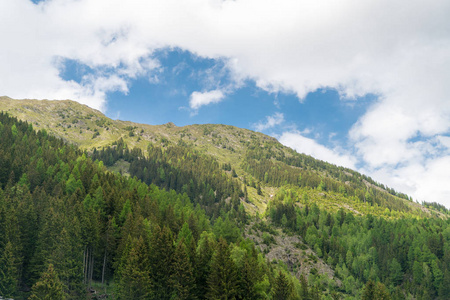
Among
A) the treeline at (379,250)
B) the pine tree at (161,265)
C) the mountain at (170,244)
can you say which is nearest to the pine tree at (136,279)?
the mountain at (170,244)

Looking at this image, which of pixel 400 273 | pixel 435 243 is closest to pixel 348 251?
pixel 400 273

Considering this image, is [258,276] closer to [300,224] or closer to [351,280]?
[351,280]


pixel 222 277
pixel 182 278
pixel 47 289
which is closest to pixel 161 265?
pixel 182 278

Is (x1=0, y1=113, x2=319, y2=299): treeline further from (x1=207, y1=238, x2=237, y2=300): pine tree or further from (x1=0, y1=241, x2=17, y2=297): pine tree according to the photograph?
(x1=207, y1=238, x2=237, y2=300): pine tree

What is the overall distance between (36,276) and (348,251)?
144969mm

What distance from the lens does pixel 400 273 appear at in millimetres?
141375

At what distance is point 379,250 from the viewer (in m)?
151

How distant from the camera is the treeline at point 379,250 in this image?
131125 mm

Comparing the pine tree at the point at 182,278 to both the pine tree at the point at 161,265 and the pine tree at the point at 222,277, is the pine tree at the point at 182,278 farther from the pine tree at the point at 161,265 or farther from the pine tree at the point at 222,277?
the pine tree at the point at 222,277

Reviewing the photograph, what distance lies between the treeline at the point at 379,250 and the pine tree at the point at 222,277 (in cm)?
9935

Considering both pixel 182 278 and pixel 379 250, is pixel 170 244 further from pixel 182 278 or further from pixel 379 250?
pixel 379 250

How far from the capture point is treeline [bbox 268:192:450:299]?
131 meters

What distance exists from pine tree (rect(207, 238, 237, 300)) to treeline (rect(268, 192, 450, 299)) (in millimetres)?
99350

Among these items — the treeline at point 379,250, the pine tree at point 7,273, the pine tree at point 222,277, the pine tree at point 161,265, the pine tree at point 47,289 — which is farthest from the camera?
the treeline at point 379,250
